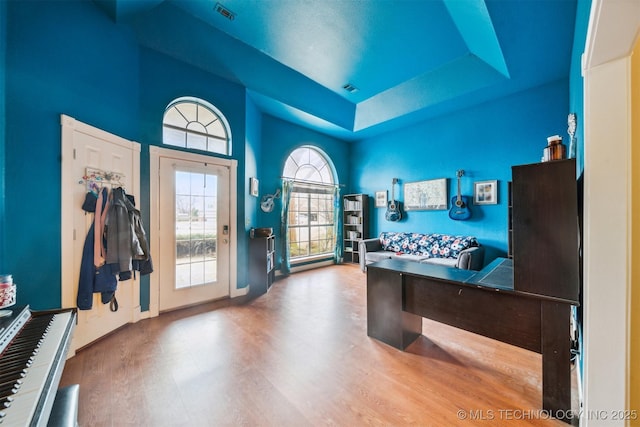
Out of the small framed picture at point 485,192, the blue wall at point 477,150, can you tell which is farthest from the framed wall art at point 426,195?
the small framed picture at point 485,192

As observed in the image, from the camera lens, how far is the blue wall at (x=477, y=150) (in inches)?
143

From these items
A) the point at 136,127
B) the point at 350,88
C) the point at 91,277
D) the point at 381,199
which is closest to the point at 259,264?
the point at 91,277

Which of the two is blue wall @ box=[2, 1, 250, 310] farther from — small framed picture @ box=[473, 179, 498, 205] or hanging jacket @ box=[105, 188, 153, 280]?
small framed picture @ box=[473, 179, 498, 205]

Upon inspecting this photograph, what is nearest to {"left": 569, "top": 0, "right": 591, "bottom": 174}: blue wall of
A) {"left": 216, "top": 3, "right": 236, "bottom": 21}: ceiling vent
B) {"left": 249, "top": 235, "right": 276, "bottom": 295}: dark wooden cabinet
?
{"left": 216, "top": 3, "right": 236, "bottom": 21}: ceiling vent

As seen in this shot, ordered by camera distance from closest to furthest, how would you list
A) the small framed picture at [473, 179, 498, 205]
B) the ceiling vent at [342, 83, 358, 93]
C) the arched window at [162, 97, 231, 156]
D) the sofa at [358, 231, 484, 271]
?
1. the arched window at [162, 97, 231, 156]
2. the sofa at [358, 231, 484, 271]
3. the small framed picture at [473, 179, 498, 205]
4. the ceiling vent at [342, 83, 358, 93]

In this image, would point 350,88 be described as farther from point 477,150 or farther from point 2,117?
point 2,117

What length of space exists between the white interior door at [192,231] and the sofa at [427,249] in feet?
7.50

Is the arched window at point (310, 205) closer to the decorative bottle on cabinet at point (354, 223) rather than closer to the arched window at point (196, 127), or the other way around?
the decorative bottle on cabinet at point (354, 223)

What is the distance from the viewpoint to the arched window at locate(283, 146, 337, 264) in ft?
16.9

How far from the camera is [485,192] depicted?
4078 millimetres

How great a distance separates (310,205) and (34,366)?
15.7 feet

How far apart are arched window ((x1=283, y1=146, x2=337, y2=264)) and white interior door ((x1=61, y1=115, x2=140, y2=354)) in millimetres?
2764

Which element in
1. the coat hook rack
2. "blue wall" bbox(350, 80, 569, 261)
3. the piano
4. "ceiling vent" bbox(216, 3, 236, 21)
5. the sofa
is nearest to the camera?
the piano

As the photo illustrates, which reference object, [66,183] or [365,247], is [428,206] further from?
[66,183]
